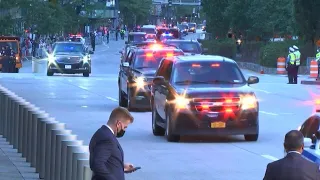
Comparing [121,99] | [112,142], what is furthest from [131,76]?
[112,142]

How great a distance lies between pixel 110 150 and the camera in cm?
855

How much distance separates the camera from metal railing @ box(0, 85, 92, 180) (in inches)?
423

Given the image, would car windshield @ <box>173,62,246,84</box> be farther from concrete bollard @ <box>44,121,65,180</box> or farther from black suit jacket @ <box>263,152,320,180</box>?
black suit jacket @ <box>263,152,320,180</box>

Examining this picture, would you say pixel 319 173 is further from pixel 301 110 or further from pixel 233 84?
pixel 301 110

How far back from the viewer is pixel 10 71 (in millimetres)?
54781

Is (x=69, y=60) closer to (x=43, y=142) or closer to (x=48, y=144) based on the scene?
(x=43, y=142)

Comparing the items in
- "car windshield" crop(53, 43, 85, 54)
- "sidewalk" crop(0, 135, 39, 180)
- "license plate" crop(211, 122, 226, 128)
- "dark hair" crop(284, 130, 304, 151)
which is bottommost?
"car windshield" crop(53, 43, 85, 54)

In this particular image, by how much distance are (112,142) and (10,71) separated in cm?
4699

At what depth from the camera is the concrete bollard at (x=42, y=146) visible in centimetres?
1342

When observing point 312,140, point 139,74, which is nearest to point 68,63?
point 139,74

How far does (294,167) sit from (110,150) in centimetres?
184

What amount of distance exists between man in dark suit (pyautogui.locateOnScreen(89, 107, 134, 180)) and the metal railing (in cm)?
112

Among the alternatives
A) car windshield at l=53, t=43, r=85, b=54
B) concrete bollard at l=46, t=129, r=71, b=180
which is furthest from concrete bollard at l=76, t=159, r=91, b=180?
car windshield at l=53, t=43, r=85, b=54

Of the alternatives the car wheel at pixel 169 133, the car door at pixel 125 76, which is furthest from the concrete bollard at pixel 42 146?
the car door at pixel 125 76
